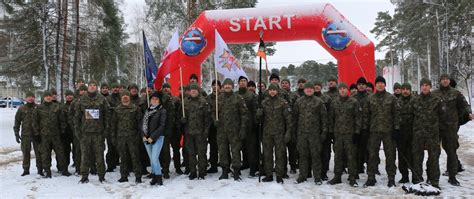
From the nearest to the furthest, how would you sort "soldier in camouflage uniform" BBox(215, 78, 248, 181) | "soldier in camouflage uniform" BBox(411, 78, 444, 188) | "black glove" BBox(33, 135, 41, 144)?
"soldier in camouflage uniform" BBox(411, 78, 444, 188)
"soldier in camouflage uniform" BBox(215, 78, 248, 181)
"black glove" BBox(33, 135, 41, 144)

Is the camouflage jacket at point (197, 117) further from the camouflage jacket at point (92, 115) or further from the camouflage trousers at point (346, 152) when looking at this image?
the camouflage trousers at point (346, 152)

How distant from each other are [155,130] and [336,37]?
529 centimetres

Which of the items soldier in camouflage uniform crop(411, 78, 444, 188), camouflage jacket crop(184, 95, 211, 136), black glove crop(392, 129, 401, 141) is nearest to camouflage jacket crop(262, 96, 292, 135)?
camouflage jacket crop(184, 95, 211, 136)

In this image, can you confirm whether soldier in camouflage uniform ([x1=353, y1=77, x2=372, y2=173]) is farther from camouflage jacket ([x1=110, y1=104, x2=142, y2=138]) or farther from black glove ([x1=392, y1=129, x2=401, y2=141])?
camouflage jacket ([x1=110, y1=104, x2=142, y2=138])

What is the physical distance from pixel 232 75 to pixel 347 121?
98.1 inches

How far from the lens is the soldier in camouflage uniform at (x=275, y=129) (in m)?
6.76

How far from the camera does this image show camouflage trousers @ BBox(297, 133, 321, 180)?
664 centimetres

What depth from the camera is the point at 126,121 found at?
6840 millimetres

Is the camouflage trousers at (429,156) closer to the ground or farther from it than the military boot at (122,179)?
farther from it

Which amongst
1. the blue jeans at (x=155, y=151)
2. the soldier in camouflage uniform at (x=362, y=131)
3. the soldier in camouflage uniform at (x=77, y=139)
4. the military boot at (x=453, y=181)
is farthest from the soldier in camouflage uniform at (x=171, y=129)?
the military boot at (x=453, y=181)

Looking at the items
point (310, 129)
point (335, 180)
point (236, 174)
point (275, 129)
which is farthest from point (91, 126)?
point (335, 180)

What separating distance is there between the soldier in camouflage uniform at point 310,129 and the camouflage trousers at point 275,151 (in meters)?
0.33

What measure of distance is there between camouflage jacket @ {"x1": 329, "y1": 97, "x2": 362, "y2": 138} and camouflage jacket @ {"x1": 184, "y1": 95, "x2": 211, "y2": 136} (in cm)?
239

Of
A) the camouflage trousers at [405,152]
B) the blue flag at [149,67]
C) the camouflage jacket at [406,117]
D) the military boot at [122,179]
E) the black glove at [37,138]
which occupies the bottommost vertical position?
the military boot at [122,179]
